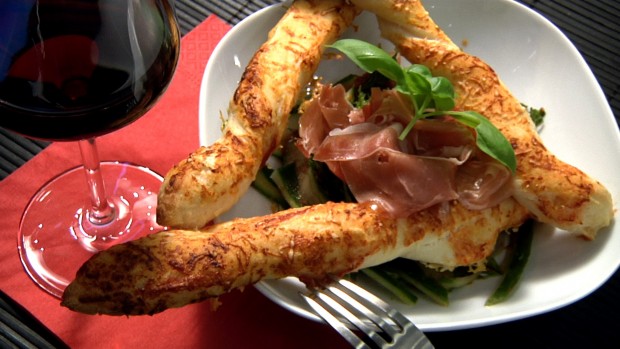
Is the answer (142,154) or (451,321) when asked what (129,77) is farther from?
(451,321)

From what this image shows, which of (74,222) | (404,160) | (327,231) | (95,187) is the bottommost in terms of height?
(74,222)

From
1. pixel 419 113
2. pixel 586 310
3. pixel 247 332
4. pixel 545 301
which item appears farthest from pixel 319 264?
pixel 586 310

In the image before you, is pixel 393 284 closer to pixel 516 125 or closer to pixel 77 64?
pixel 516 125

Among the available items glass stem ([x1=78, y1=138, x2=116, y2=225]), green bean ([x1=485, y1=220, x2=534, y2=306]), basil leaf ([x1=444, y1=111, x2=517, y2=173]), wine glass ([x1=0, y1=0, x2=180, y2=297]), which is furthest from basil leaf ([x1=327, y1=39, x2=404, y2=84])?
glass stem ([x1=78, y1=138, x2=116, y2=225])

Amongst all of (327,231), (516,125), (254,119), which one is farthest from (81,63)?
(516,125)

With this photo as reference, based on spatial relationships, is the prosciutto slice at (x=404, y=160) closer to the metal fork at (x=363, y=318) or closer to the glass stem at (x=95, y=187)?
the metal fork at (x=363, y=318)

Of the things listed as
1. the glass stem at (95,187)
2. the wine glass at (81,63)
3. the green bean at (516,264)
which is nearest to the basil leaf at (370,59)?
the wine glass at (81,63)
